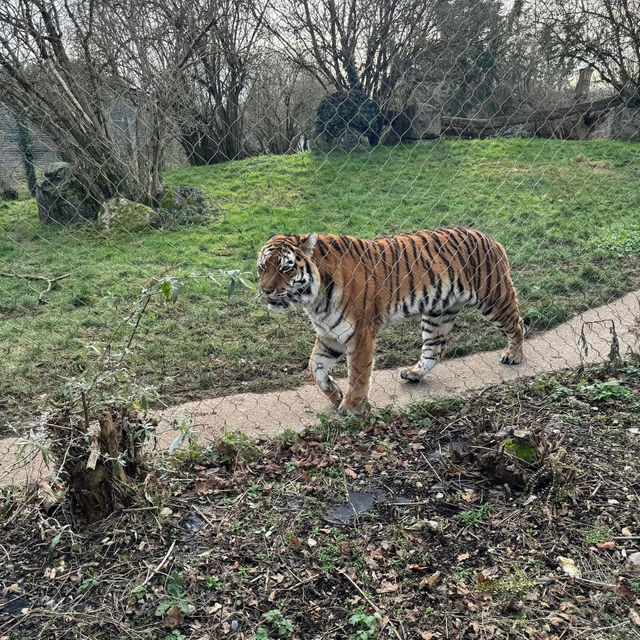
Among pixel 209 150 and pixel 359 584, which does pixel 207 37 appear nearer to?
pixel 209 150

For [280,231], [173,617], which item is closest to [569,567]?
[173,617]

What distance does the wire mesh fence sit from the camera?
391 centimetres

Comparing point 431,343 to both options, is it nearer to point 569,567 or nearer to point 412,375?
point 412,375

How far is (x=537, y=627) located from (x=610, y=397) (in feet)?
6.44

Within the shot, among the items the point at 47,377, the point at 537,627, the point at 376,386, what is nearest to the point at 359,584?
the point at 537,627

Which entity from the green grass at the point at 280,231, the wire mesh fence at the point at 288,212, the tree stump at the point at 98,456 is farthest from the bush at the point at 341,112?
the tree stump at the point at 98,456

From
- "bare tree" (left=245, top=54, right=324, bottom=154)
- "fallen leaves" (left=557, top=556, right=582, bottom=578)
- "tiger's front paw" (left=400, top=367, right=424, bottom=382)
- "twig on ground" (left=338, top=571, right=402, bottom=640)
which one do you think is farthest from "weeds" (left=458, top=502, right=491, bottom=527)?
"bare tree" (left=245, top=54, right=324, bottom=154)

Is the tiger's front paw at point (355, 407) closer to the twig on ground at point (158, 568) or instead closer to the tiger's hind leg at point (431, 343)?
the tiger's hind leg at point (431, 343)

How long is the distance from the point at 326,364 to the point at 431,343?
0.93 meters

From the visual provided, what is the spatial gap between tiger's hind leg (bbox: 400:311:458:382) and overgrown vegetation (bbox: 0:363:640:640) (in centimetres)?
109

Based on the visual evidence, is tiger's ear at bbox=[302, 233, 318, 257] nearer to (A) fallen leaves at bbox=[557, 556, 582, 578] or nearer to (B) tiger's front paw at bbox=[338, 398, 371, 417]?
(B) tiger's front paw at bbox=[338, 398, 371, 417]

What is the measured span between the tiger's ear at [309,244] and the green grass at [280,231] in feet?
3.84

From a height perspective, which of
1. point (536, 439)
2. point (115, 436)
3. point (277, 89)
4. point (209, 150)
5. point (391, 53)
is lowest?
point (536, 439)

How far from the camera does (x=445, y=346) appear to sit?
4.54 metres
